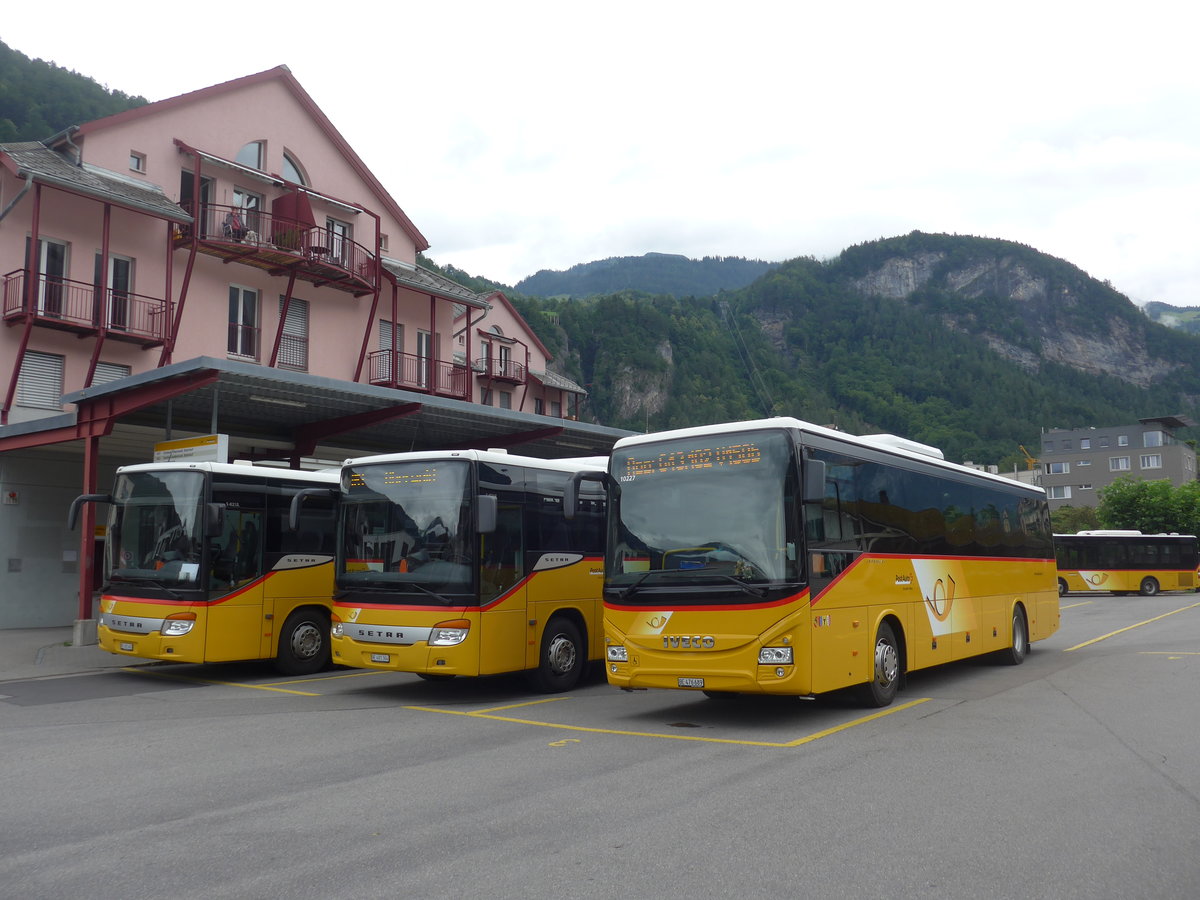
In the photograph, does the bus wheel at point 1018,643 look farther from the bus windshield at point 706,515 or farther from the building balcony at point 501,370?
the building balcony at point 501,370

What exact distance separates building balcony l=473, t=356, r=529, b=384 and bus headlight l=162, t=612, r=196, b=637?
93.3ft

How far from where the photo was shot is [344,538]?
12344 mm

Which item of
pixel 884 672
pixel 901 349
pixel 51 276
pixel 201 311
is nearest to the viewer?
pixel 884 672

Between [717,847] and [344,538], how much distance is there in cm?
796

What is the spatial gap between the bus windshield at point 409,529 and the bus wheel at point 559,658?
1.68 metres

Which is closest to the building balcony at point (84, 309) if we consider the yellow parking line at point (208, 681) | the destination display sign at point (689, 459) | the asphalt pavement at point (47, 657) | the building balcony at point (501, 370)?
the asphalt pavement at point (47, 657)

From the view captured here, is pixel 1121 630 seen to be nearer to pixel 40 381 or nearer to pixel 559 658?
pixel 559 658

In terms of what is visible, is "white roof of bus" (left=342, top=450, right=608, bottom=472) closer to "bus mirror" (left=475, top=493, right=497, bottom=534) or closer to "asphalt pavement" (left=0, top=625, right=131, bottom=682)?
"bus mirror" (left=475, top=493, right=497, bottom=534)

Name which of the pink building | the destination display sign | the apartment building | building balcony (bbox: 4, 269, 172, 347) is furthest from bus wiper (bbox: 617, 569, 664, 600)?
the apartment building

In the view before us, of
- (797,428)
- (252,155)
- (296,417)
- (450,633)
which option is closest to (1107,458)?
(252,155)

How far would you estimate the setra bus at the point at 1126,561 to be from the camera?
43.2 meters

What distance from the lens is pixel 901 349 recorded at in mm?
142625

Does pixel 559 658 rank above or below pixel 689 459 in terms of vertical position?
below

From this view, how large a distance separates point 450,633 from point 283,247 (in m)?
20.2
